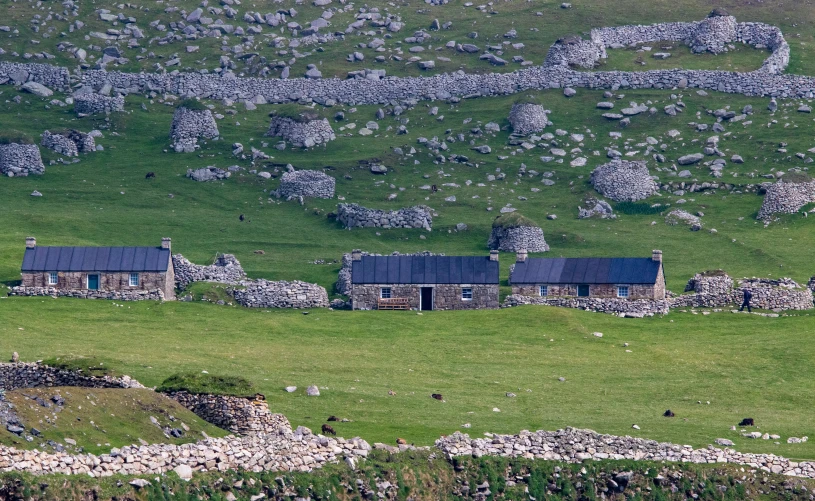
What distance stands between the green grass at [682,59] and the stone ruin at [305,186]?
32378 mm

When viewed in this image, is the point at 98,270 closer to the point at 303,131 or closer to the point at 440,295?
the point at 440,295

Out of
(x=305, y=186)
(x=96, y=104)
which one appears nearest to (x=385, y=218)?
(x=305, y=186)

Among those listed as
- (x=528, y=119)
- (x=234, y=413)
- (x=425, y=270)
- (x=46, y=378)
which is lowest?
(x=234, y=413)

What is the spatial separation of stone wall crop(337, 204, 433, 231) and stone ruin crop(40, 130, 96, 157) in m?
23.5

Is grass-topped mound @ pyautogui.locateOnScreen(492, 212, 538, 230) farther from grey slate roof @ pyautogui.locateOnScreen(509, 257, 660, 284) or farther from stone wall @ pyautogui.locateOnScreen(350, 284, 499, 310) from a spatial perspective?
stone wall @ pyautogui.locateOnScreen(350, 284, 499, 310)

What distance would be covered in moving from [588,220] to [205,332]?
36.5 metres

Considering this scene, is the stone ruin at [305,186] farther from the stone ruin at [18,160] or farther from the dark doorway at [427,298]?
the dark doorway at [427,298]

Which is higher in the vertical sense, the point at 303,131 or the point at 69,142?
the point at 303,131

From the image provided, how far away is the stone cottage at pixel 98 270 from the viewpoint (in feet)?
278

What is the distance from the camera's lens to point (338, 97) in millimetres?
129250

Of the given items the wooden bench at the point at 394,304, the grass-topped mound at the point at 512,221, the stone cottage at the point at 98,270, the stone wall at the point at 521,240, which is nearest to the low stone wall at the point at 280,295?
the wooden bench at the point at 394,304

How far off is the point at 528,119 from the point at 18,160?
116 feet

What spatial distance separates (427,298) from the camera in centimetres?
8681

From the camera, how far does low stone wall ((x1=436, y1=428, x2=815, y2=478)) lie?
51.1m
